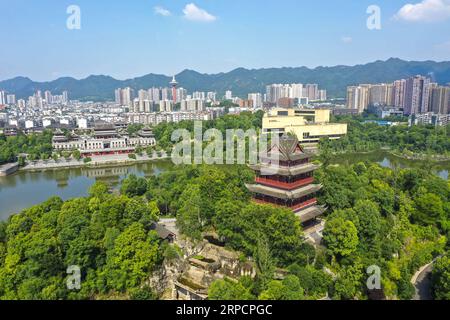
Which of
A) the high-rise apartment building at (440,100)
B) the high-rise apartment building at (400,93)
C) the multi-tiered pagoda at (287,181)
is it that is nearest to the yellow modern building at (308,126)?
the high-rise apartment building at (440,100)

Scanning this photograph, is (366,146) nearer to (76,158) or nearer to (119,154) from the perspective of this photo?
(119,154)

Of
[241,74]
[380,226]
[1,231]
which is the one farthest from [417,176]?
[241,74]

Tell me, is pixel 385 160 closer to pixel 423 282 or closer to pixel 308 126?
pixel 308 126

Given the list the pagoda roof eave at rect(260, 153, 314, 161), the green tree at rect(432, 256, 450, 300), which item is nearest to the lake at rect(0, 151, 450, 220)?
the pagoda roof eave at rect(260, 153, 314, 161)

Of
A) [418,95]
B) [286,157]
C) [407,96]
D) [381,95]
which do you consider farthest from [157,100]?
[286,157]

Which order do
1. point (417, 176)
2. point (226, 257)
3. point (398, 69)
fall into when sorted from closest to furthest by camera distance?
point (226, 257) < point (417, 176) < point (398, 69)

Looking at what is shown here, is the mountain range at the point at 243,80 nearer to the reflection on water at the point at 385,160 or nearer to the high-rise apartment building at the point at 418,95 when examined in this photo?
the high-rise apartment building at the point at 418,95
